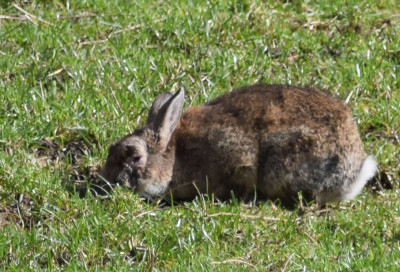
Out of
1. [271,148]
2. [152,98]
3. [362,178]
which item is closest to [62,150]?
[152,98]

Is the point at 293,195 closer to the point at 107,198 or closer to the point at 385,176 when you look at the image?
the point at 385,176

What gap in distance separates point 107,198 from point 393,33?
12.9 ft

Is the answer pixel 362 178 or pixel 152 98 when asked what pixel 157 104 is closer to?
pixel 152 98

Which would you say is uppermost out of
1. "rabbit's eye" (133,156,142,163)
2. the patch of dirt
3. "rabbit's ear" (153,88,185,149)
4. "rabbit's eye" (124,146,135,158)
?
"rabbit's ear" (153,88,185,149)

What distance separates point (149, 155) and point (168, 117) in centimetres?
32

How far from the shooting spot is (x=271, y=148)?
7871mm

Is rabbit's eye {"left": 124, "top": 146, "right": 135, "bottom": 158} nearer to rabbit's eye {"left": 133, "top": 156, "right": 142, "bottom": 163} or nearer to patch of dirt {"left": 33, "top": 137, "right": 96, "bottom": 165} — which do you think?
rabbit's eye {"left": 133, "top": 156, "right": 142, "bottom": 163}

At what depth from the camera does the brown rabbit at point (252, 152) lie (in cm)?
782

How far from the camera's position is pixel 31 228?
7031 millimetres

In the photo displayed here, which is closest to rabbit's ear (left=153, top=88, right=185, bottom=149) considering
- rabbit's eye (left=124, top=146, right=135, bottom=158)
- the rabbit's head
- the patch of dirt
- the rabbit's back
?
the rabbit's head

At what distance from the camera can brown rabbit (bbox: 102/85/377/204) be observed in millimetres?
7816

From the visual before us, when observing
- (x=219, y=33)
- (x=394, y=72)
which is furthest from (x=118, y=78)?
(x=394, y=72)

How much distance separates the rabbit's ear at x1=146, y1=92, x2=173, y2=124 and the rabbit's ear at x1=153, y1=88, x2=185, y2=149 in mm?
132

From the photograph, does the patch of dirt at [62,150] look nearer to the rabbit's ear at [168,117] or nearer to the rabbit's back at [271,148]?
the rabbit's ear at [168,117]
